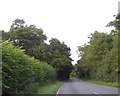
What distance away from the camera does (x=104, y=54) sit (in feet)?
277

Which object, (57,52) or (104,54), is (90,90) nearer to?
(104,54)

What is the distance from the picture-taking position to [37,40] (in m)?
82.9

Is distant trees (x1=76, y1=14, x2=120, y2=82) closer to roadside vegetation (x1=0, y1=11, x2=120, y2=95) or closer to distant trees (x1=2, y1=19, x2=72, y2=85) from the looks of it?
roadside vegetation (x1=0, y1=11, x2=120, y2=95)

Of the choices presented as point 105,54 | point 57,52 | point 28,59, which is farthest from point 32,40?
point 28,59

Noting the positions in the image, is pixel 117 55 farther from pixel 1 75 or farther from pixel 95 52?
pixel 1 75

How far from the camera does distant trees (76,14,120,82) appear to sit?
216 feet

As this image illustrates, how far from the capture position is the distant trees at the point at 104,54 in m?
65.7

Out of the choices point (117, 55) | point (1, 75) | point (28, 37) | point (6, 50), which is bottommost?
point (1, 75)

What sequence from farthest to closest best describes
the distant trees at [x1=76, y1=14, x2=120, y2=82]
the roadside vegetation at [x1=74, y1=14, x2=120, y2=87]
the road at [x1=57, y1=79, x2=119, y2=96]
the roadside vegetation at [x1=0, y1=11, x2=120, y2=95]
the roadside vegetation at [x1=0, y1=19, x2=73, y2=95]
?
1. the distant trees at [x1=76, y1=14, x2=120, y2=82]
2. the roadside vegetation at [x1=74, y1=14, x2=120, y2=87]
3. the roadside vegetation at [x1=0, y1=11, x2=120, y2=95]
4. the road at [x1=57, y1=79, x2=119, y2=96]
5. the roadside vegetation at [x1=0, y1=19, x2=73, y2=95]

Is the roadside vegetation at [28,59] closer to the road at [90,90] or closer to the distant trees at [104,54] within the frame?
the road at [90,90]

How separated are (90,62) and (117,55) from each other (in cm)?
3517

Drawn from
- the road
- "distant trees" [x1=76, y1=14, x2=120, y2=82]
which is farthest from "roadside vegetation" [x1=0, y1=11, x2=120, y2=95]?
the road

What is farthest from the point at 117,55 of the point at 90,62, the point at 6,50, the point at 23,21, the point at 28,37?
the point at 6,50

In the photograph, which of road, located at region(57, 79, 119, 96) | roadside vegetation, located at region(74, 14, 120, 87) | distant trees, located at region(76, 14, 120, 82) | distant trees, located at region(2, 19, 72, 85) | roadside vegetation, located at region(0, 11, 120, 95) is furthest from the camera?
distant trees, located at region(2, 19, 72, 85)
